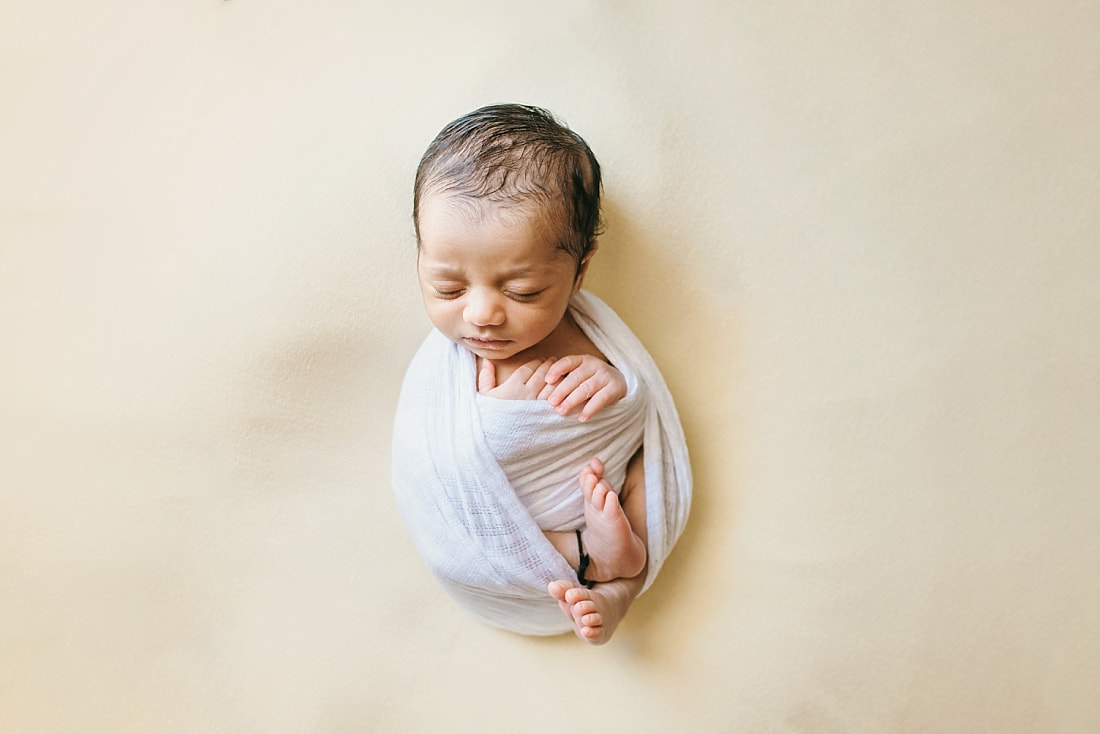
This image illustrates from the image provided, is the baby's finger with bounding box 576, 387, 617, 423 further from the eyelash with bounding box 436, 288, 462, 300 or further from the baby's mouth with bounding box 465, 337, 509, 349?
the eyelash with bounding box 436, 288, 462, 300

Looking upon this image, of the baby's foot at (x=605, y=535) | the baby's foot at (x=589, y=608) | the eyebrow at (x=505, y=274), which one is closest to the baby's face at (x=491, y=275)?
the eyebrow at (x=505, y=274)

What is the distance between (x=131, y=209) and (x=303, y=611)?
784mm

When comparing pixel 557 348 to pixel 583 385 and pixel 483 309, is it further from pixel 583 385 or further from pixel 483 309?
pixel 483 309

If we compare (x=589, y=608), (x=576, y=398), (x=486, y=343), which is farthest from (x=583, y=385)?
(x=589, y=608)

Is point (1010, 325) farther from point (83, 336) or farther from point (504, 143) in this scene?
point (83, 336)

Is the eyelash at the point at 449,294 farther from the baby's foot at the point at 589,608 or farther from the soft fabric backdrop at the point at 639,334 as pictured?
the baby's foot at the point at 589,608

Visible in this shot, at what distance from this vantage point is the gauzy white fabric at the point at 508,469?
4.39 ft

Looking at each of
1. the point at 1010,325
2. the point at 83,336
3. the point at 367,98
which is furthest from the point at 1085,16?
the point at 83,336

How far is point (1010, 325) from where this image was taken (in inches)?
58.0

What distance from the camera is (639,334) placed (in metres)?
1.55

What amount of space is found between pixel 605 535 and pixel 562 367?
0.27 m

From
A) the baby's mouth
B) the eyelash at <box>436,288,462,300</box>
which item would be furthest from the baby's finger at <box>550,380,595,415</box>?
the eyelash at <box>436,288,462,300</box>

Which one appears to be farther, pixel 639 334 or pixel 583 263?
pixel 639 334

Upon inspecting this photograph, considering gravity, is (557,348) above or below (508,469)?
above
